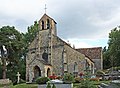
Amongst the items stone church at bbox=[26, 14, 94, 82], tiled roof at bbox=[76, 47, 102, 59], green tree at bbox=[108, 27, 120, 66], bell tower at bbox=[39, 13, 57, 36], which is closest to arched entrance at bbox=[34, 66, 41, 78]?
stone church at bbox=[26, 14, 94, 82]

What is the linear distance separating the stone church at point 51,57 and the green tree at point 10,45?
467 centimetres

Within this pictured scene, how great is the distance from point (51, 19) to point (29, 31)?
2046 cm

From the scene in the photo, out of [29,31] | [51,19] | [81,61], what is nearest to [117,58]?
[81,61]

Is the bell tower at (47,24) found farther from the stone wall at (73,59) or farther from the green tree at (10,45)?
the green tree at (10,45)

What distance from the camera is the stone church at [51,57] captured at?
53.1 metres

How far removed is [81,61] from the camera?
175ft

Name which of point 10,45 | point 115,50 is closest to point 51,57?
point 10,45

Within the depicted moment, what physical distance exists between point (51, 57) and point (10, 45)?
1011 centimetres

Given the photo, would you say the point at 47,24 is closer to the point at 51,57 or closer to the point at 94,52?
the point at 51,57

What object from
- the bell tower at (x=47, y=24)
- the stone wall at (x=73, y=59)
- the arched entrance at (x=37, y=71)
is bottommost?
the arched entrance at (x=37, y=71)

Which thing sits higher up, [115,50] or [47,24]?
[47,24]

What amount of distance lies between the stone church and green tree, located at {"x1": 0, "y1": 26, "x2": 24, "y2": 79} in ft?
15.3

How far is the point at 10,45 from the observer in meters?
58.2

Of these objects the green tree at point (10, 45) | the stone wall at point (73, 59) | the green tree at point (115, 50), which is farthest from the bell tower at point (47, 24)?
the green tree at point (115, 50)
